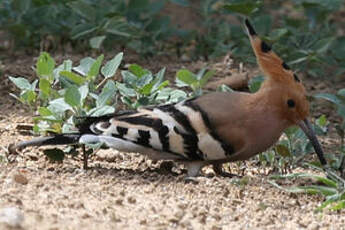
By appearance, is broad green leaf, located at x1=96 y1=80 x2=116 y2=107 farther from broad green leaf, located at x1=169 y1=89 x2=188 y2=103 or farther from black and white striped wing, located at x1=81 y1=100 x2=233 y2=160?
broad green leaf, located at x1=169 y1=89 x2=188 y2=103

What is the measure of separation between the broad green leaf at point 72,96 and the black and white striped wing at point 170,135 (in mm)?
150

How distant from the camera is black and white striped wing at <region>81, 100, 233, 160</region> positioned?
4.25 m

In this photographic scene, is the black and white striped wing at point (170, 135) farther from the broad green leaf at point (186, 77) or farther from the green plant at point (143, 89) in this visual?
the broad green leaf at point (186, 77)

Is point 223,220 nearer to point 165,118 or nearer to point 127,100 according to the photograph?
point 165,118

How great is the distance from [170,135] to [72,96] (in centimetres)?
49

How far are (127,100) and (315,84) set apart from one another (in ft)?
7.32

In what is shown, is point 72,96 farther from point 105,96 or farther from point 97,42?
point 97,42

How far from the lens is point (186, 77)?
4684mm

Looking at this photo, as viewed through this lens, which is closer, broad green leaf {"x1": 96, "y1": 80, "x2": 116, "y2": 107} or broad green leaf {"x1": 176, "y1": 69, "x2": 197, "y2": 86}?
broad green leaf {"x1": 96, "y1": 80, "x2": 116, "y2": 107}

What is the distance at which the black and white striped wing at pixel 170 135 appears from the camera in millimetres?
4246

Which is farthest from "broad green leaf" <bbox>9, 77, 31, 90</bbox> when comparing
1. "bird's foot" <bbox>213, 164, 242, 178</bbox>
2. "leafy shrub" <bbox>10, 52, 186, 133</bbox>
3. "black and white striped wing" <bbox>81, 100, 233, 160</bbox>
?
"bird's foot" <bbox>213, 164, 242, 178</bbox>

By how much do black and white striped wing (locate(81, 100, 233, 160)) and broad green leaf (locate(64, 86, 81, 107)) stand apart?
15 centimetres

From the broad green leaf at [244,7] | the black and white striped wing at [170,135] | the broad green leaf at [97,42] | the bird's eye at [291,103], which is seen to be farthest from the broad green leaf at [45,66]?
the broad green leaf at [244,7]

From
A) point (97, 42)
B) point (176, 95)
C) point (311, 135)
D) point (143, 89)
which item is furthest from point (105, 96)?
point (97, 42)
